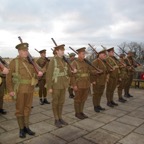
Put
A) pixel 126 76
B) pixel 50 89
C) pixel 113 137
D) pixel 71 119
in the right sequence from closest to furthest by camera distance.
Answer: pixel 113 137 → pixel 50 89 → pixel 71 119 → pixel 126 76

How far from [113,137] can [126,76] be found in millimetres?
5191

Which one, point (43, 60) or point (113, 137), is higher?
point (43, 60)

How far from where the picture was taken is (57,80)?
19.8 ft

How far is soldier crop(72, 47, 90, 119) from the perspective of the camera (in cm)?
680

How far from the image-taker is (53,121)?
21.4 feet

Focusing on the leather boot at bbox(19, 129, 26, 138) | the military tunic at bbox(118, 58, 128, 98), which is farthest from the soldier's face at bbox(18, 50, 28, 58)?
the military tunic at bbox(118, 58, 128, 98)

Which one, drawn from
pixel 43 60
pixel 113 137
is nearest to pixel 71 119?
pixel 113 137

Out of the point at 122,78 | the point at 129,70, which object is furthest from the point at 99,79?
the point at 129,70

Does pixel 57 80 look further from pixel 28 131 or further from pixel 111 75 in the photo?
pixel 111 75

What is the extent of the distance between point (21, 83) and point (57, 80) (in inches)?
44.9

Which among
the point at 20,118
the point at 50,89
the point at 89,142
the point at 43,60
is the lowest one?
the point at 89,142

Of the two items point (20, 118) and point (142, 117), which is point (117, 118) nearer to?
point (142, 117)

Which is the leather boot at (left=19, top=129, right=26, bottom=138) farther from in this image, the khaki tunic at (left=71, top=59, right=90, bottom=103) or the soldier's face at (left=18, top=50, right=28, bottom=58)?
the khaki tunic at (left=71, top=59, right=90, bottom=103)

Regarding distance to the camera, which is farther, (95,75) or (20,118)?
(95,75)
